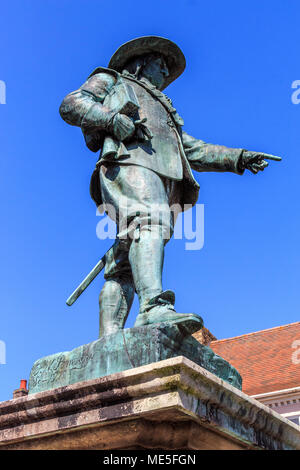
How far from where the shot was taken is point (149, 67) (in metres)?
4.82

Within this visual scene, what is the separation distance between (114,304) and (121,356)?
80 cm

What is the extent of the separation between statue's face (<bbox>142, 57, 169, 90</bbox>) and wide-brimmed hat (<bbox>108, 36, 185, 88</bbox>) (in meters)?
0.07

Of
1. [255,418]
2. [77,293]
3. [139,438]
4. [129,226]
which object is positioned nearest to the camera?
[139,438]

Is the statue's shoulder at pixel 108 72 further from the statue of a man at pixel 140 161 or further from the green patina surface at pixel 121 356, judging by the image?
the green patina surface at pixel 121 356

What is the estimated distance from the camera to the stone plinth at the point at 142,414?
280 centimetres

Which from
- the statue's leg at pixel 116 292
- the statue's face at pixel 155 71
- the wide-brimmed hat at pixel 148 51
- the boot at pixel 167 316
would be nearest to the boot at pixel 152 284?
the boot at pixel 167 316

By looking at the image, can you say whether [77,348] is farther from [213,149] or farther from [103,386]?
[213,149]

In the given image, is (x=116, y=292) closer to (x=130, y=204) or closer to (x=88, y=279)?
(x=88, y=279)

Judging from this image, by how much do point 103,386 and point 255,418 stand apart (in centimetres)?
85

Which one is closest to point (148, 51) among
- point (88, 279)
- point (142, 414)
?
point (88, 279)

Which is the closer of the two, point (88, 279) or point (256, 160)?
point (88, 279)

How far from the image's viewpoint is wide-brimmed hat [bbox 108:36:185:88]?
4.70 meters

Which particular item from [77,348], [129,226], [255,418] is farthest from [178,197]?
[255,418]
